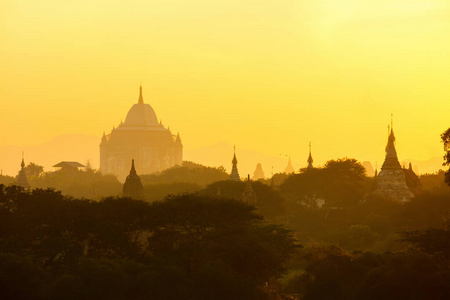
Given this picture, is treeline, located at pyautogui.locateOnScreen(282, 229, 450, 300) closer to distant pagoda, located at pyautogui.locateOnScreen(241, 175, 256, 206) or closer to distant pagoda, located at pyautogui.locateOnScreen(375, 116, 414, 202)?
distant pagoda, located at pyautogui.locateOnScreen(241, 175, 256, 206)

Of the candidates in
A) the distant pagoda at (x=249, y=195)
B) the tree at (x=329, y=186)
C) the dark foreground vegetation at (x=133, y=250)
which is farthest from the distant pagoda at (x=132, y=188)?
the dark foreground vegetation at (x=133, y=250)

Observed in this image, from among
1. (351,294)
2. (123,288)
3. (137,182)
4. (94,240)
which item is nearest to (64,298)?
(123,288)

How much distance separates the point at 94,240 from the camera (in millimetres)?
89375

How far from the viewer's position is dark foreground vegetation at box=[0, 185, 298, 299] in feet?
263

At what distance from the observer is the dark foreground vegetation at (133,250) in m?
80.2

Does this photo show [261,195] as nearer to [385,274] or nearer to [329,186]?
[329,186]

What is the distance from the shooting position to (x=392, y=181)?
546 ft

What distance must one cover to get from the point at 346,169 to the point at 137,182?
3249 cm

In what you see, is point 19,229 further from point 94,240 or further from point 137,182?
point 137,182

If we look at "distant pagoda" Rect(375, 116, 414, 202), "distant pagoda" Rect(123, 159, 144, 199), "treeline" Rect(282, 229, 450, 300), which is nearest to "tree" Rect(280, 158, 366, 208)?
"distant pagoda" Rect(375, 116, 414, 202)

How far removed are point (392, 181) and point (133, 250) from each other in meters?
81.5

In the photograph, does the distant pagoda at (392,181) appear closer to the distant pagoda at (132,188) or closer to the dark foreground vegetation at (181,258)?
the distant pagoda at (132,188)

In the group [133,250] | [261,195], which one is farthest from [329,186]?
[133,250]

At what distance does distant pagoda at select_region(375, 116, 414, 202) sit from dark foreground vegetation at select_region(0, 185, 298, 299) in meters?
65.0
